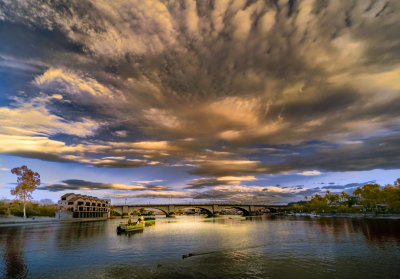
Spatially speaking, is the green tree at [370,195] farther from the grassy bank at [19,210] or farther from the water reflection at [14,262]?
the grassy bank at [19,210]

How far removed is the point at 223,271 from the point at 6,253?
41.7 metres

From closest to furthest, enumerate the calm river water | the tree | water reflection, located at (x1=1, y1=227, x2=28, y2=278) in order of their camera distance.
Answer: the calm river water, water reflection, located at (x1=1, y1=227, x2=28, y2=278), the tree

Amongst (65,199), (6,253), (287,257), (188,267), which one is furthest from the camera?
(65,199)

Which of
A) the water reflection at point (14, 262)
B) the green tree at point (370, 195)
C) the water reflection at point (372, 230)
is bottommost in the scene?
the water reflection at point (372, 230)

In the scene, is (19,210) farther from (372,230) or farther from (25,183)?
(372,230)

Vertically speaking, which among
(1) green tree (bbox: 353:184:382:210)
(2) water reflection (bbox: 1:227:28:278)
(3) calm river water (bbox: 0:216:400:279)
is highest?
(1) green tree (bbox: 353:184:382:210)

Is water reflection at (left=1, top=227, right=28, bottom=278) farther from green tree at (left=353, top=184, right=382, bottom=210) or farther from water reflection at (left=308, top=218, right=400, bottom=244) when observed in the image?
green tree at (left=353, top=184, right=382, bottom=210)

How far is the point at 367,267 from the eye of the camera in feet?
108

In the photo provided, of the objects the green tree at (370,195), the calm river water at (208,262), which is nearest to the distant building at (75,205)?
the calm river water at (208,262)

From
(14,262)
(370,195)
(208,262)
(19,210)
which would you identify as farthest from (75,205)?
(370,195)

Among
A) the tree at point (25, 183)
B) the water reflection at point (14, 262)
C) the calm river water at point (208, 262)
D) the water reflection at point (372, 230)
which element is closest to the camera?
the calm river water at point (208, 262)

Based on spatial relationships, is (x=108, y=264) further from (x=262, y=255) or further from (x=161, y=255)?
(x=262, y=255)

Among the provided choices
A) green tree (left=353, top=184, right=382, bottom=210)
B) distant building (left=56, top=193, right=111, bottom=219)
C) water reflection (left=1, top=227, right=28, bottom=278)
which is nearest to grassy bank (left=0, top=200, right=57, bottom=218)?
distant building (left=56, top=193, right=111, bottom=219)

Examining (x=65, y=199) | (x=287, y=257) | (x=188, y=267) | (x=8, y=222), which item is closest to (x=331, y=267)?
(x=287, y=257)
